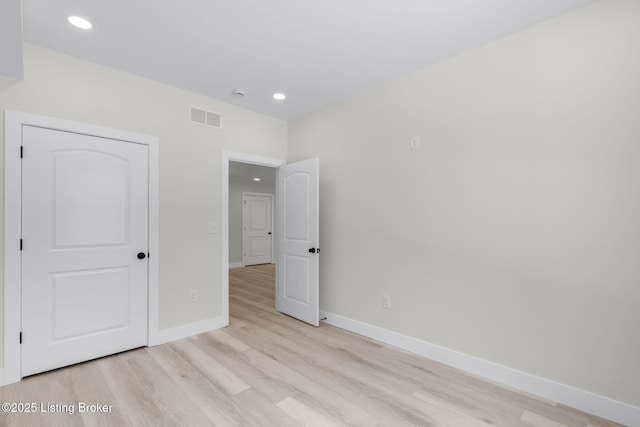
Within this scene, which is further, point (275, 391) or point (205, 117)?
point (205, 117)

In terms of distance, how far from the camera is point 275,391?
2109mm

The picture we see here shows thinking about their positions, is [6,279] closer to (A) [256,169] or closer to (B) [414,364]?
(B) [414,364]

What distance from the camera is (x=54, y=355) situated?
238 centimetres

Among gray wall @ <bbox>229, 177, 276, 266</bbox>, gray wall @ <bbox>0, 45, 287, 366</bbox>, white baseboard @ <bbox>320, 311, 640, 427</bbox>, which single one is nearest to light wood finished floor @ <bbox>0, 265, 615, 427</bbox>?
white baseboard @ <bbox>320, 311, 640, 427</bbox>

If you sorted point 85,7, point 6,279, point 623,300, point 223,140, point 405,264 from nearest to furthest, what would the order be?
point 623,300
point 85,7
point 6,279
point 405,264
point 223,140

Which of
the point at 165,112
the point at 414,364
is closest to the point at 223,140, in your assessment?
the point at 165,112

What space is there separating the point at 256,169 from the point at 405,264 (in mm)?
5275

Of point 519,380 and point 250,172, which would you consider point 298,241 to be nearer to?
point 519,380

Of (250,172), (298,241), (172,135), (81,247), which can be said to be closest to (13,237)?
(81,247)

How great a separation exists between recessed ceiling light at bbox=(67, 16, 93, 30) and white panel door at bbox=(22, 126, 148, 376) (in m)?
0.87

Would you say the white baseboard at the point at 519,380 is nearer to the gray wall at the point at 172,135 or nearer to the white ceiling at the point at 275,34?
the gray wall at the point at 172,135

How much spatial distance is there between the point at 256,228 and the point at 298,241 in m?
4.91

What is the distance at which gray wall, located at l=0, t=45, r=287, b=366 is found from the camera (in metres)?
2.38

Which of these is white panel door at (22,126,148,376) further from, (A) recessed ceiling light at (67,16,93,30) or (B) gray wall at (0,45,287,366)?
(A) recessed ceiling light at (67,16,93,30)
